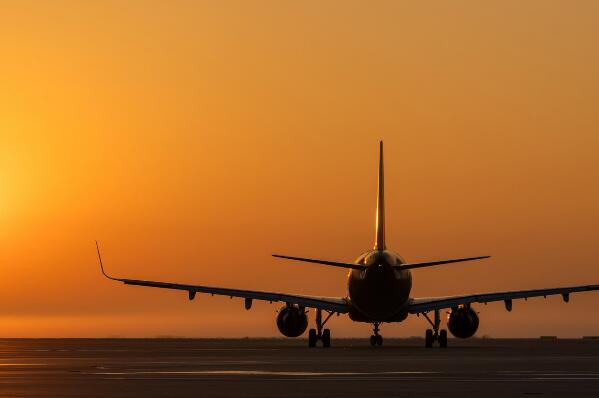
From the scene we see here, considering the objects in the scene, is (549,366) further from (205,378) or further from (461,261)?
(461,261)

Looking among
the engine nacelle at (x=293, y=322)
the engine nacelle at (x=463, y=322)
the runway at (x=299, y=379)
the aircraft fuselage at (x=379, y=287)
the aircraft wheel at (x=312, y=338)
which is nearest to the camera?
the runway at (x=299, y=379)

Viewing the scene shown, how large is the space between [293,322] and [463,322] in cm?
1088

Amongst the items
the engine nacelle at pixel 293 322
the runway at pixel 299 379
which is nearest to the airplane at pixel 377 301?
the engine nacelle at pixel 293 322

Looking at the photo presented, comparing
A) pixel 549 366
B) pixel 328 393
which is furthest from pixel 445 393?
pixel 549 366

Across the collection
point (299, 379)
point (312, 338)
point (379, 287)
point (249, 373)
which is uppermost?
point (379, 287)

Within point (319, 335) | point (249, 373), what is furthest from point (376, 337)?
point (249, 373)

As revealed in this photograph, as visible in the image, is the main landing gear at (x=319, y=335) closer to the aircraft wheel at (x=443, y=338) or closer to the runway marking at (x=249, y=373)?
the aircraft wheel at (x=443, y=338)

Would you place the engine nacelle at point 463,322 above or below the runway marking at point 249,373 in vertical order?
above

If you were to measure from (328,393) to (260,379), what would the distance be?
6823 mm

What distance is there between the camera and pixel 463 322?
85.6 m

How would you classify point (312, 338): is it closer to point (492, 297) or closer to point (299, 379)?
point (492, 297)

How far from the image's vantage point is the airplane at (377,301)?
79875mm

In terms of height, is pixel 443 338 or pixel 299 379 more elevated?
pixel 443 338

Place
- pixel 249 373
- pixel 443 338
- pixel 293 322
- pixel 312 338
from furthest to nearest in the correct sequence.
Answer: pixel 293 322 → pixel 312 338 → pixel 443 338 → pixel 249 373
